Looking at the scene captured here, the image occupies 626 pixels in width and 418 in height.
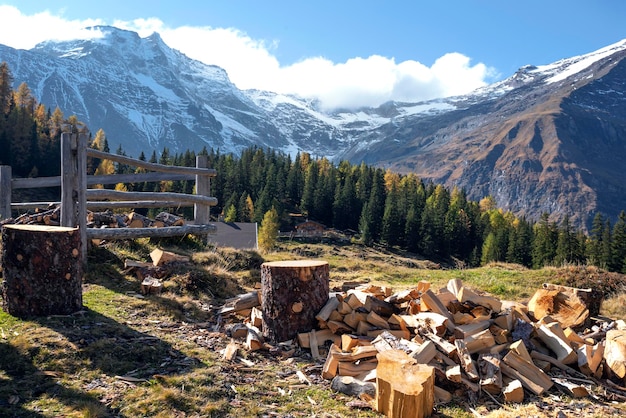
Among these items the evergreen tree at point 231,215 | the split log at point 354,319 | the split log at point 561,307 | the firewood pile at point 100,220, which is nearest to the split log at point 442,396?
the split log at point 354,319

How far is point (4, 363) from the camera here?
513 cm

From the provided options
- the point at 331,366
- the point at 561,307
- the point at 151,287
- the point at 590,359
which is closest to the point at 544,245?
the point at 561,307

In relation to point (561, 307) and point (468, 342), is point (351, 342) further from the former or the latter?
point (561, 307)

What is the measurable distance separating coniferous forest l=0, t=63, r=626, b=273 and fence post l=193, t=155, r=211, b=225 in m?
59.3

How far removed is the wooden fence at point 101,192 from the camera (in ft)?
29.6

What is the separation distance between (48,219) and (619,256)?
72.4 metres

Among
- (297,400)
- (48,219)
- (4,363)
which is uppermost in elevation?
(48,219)

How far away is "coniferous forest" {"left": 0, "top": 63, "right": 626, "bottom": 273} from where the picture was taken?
71.6m

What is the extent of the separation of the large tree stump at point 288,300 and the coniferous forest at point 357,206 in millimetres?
65765

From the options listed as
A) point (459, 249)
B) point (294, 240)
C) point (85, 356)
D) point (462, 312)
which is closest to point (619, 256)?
point (459, 249)

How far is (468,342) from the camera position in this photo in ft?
20.1

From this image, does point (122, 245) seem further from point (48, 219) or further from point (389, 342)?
point (389, 342)

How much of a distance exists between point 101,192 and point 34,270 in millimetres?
3742

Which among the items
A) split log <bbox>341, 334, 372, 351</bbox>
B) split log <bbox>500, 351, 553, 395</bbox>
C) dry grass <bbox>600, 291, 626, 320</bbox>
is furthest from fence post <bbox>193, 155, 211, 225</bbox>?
dry grass <bbox>600, 291, 626, 320</bbox>
